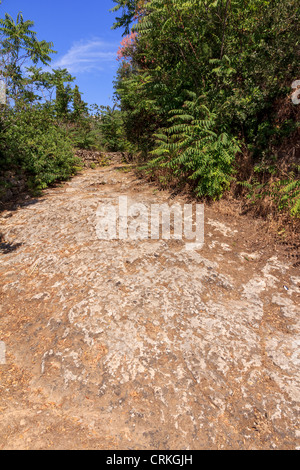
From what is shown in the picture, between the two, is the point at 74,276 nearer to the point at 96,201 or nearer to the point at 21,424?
the point at 21,424

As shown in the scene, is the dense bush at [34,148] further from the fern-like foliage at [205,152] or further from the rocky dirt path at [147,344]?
the fern-like foliage at [205,152]

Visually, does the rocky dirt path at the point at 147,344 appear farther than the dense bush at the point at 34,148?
No

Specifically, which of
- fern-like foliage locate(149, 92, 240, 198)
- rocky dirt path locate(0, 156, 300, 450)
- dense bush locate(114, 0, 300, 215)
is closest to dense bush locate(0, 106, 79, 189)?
rocky dirt path locate(0, 156, 300, 450)

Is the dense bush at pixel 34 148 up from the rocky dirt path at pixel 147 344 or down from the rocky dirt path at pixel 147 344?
up

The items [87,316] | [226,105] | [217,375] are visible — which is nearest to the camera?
[217,375]

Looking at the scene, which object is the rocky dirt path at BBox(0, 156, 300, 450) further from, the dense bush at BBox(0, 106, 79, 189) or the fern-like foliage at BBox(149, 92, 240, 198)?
the dense bush at BBox(0, 106, 79, 189)

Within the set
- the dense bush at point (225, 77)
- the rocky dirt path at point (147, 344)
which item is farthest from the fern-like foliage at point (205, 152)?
the rocky dirt path at point (147, 344)

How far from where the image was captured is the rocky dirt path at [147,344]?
226 cm

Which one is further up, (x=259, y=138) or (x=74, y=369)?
(x=259, y=138)

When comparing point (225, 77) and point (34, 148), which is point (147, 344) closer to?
point (225, 77)

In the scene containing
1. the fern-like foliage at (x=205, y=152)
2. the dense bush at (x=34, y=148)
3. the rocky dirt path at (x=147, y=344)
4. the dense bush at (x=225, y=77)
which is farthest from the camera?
→ the dense bush at (x=34, y=148)

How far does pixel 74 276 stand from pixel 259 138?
5.37 metres
